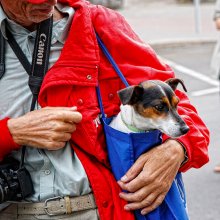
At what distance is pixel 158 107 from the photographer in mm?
2762

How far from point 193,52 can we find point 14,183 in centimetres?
1158

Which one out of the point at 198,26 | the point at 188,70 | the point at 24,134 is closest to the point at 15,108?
the point at 24,134

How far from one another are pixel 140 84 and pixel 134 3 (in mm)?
19502

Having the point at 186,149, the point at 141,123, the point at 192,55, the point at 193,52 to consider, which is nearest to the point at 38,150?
the point at 141,123

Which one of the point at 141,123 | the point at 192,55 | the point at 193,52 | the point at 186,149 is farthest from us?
the point at 193,52

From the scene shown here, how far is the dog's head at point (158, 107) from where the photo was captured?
8.39ft

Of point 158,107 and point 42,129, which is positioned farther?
point 158,107

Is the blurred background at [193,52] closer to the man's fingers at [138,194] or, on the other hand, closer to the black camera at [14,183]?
the man's fingers at [138,194]

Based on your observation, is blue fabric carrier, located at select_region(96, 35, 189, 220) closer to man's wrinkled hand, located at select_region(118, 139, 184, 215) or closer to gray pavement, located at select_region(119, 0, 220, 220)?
man's wrinkled hand, located at select_region(118, 139, 184, 215)

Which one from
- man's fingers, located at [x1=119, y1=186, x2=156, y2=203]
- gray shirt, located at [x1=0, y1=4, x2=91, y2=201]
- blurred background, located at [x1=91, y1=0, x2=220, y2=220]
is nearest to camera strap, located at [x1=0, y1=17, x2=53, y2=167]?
gray shirt, located at [x1=0, y1=4, x2=91, y2=201]

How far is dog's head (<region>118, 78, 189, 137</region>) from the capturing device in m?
2.56

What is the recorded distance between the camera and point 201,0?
2073 cm

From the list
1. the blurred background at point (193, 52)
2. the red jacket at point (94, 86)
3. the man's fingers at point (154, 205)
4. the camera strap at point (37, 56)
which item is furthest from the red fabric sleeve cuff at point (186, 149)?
the blurred background at point (193, 52)

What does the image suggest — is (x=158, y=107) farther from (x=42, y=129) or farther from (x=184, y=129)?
(x=42, y=129)
